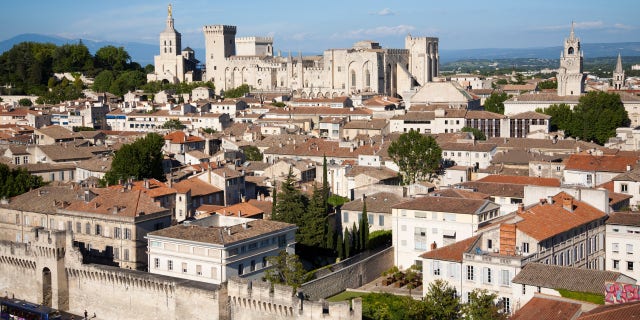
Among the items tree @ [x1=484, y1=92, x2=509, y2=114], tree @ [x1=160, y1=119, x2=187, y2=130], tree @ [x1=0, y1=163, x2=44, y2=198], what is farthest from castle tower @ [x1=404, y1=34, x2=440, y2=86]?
tree @ [x1=0, y1=163, x2=44, y2=198]

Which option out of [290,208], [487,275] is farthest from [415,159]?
[487,275]

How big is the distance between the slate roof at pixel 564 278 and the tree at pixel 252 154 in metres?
39.3

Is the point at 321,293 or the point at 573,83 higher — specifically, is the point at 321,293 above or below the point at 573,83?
below

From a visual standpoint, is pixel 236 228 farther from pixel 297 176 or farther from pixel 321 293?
pixel 297 176

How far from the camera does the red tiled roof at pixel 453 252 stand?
35.0 meters

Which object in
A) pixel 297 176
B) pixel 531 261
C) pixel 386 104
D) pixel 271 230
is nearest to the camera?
pixel 531 261

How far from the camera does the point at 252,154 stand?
6988 cm

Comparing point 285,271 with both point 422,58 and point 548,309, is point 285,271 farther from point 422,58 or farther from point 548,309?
point 422,58

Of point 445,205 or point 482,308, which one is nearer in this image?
point 482,308

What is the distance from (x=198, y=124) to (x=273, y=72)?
118 ft

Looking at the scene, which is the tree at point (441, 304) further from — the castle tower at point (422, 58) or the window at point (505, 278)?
the castle tower at point (422, 58)

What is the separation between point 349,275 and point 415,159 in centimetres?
1965

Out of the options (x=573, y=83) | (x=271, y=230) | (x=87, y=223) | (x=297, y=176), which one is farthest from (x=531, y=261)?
(x=573, y=83)

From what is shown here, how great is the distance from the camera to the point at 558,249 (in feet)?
119
